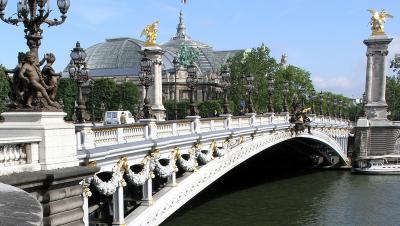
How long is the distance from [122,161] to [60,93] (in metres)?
53.7

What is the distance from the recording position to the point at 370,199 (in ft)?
122

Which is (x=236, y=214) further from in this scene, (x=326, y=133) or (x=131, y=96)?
(x=131, y=96)

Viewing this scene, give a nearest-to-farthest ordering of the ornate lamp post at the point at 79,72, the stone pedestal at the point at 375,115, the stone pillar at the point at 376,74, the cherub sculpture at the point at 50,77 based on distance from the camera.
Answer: the cherub sculpture at the point at 50,77
the ornate lamp post at the point at 79,72
the stone pedestal at the point at 375,115
the stone pillar at the point at 376,74

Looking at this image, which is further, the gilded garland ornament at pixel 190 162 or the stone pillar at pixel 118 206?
the gilded garland ornament at pixel 190 162

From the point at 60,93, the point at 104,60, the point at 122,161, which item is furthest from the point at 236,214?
the point at 104,60

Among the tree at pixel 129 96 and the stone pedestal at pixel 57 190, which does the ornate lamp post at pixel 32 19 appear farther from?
the tree at pixel 129 96

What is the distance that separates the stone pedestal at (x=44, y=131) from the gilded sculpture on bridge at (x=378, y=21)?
5562 centimetres

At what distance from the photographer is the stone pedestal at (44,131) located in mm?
11695

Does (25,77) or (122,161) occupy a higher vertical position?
(25,77)

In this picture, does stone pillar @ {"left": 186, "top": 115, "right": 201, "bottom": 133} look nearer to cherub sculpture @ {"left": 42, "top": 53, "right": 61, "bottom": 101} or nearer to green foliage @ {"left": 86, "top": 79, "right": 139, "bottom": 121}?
cherub sculpture @ {"left": 42, "top": 53, "right": 61, "bottom": 101}

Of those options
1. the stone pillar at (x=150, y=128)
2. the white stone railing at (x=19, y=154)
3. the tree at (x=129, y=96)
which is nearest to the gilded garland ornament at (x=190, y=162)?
the stone pillar at (x=150, y=128)

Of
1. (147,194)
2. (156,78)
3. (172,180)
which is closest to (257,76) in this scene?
(156,78)

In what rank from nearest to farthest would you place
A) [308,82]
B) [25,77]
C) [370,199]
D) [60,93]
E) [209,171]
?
1. [25,77]
2. [209,171]
3. [370,199]
4. [60,93]
5. [308,82]

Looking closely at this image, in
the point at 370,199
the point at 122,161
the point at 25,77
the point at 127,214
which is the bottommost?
the point at 370,199
